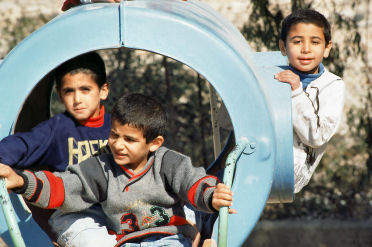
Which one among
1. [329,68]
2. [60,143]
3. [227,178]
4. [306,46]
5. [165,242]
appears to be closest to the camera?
[227,178]

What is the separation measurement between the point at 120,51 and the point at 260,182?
2.90 m

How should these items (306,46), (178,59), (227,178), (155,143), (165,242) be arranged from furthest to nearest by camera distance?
1. (306,46)
2. (155,143)
3. (165,242)
4. (178,59)
5. (227,178)

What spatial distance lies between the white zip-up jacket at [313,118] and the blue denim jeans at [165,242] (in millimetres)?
632

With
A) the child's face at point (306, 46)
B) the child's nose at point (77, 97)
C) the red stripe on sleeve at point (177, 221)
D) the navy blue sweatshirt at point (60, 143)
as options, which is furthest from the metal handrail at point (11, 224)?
the child's face at point (306, 46)

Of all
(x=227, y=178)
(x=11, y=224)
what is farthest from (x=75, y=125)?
(x=227, y=178)

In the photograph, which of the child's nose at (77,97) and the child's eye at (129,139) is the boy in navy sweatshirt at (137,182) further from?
the child's nose at (77,97)

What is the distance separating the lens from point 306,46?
3102 millimetres

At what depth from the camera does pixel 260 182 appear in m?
2.66

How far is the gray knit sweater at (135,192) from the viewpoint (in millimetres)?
2703

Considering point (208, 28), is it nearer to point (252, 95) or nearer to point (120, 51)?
point (252, 95)

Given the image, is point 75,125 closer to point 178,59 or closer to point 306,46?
point 178,59

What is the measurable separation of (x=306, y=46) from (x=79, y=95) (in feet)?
3.41

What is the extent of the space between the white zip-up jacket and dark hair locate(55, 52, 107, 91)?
2.95 ft

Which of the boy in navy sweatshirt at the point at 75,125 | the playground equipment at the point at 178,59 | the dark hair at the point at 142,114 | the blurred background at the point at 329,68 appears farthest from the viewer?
the blurred background at the point at 329,68
